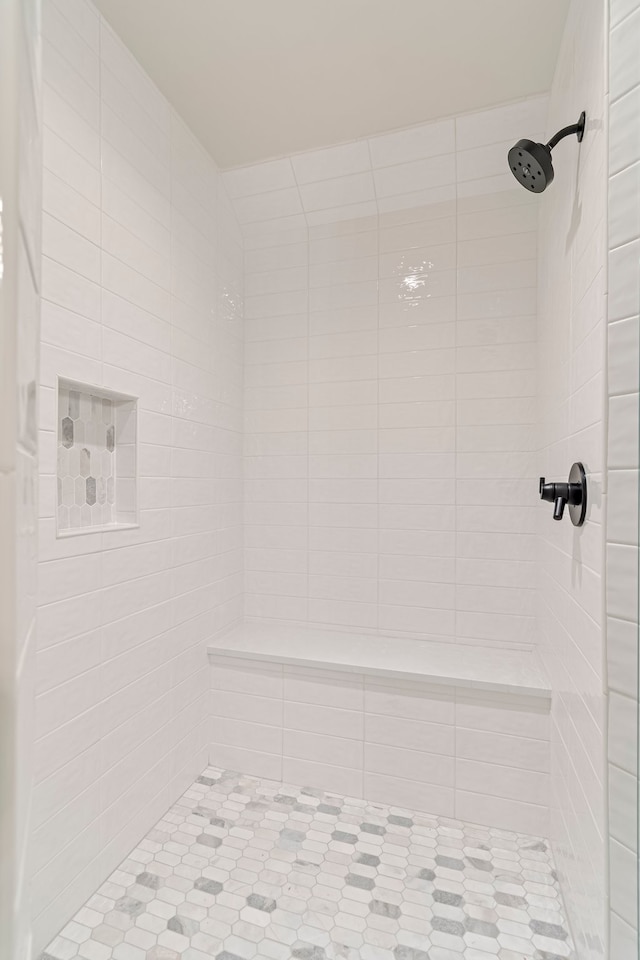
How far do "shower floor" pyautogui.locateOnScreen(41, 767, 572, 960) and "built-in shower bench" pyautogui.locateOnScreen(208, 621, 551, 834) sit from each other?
95mm

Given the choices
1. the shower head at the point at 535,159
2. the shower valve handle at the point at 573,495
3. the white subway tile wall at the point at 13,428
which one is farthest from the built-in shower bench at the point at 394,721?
the white subway tile wall at the point at 13,428

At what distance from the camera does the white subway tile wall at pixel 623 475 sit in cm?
100

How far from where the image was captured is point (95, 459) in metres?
1.71

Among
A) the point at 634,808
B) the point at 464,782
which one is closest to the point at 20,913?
the point at 634,808

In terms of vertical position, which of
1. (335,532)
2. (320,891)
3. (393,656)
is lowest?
(320,891)

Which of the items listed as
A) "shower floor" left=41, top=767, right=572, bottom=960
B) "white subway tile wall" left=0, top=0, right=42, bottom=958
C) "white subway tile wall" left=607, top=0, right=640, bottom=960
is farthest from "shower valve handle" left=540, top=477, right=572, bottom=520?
"white subway tile wall" left=0, top=0, right=42, bottom=958

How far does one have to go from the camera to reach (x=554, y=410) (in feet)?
5.84

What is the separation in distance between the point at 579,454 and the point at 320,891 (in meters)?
1.47

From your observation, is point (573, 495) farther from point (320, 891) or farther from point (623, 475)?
point (320, 891)

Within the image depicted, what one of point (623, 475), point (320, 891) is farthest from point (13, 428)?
point (320, 891)

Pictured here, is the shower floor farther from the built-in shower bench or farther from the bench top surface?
the bench top surface

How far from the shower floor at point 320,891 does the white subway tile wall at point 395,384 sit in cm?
78

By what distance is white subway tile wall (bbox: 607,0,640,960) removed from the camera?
3.27 feet

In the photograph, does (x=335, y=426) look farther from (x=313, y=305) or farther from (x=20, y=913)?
(x=20, y=913)
